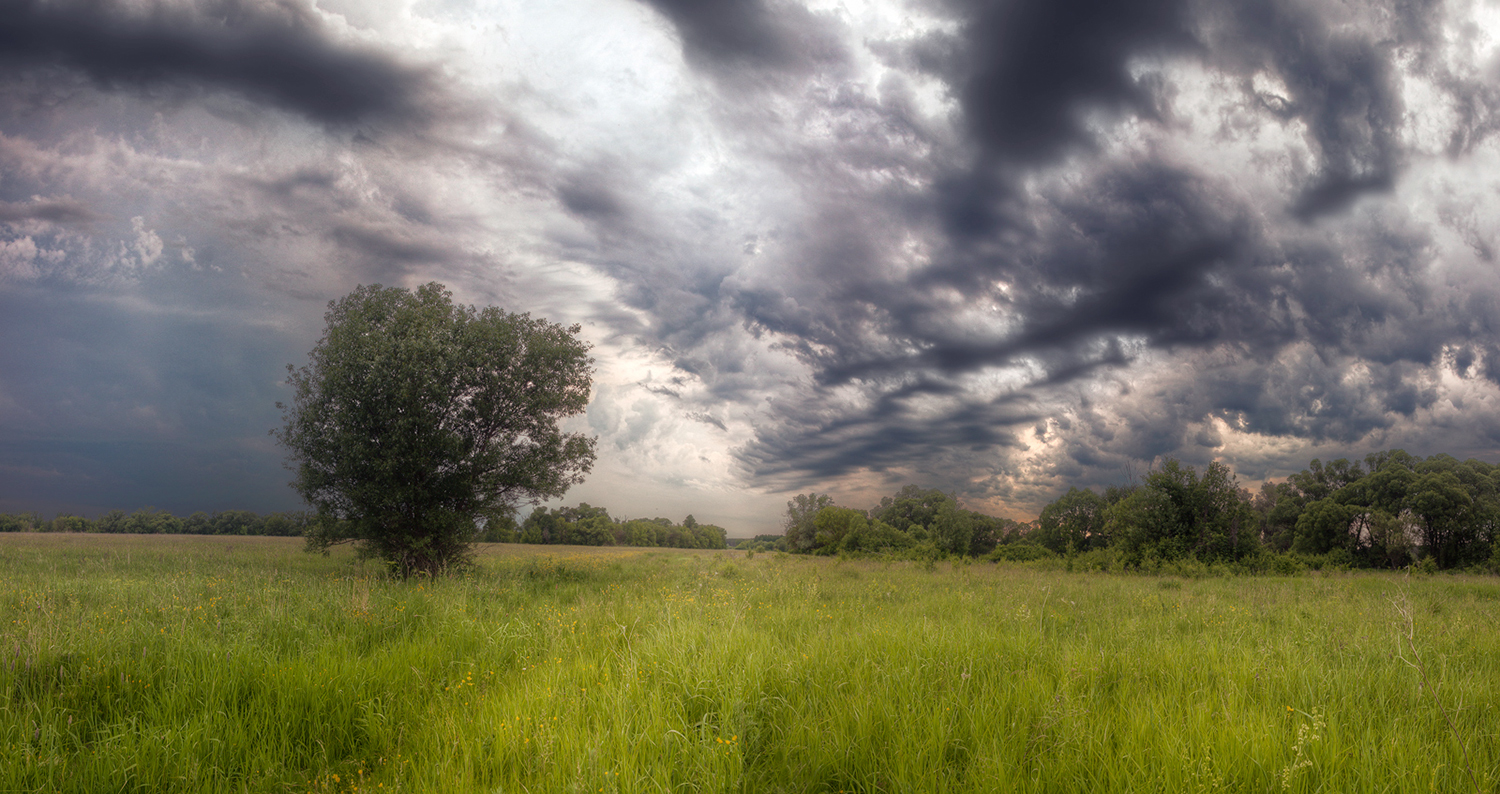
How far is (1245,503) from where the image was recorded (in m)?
31.4

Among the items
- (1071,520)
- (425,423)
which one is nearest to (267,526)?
(425,423)

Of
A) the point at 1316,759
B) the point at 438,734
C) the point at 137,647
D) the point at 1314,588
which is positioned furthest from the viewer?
the point at 1314,588

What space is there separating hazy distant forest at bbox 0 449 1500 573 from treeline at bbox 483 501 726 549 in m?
0.27

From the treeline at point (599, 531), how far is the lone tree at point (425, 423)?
38.2 metres

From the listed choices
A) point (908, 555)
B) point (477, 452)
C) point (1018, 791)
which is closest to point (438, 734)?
point (1018, 791)

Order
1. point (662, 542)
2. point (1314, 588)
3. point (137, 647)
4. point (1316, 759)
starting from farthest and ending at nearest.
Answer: point (662, 542) < point (1314, 588) < point (137, 647) < point (1316, 759)

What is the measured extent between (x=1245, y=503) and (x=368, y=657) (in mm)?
41071

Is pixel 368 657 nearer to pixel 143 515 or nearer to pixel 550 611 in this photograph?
pixel 550 611

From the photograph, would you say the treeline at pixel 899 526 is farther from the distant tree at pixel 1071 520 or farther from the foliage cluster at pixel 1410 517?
the foliage cluster at pixel 1410 517

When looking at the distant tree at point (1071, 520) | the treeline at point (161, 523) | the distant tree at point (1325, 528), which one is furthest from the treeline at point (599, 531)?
the distant tree at point (1325, 528)

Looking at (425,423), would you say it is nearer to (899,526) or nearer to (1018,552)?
(1018,552)

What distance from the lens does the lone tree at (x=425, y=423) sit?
17.1 meters

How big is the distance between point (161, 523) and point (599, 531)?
48.5m

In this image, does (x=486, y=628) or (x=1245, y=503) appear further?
(x=1245, y=503)
